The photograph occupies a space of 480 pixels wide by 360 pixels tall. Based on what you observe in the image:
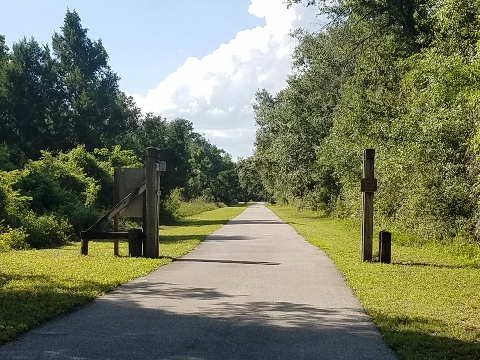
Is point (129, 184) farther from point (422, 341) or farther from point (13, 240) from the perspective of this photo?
point (422, 341)

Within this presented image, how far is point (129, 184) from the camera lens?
15.2m

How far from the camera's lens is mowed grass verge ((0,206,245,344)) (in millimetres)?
7383

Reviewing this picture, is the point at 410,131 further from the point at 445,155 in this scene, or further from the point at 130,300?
the point at 130,300

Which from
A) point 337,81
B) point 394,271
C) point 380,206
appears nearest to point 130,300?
point 394,271

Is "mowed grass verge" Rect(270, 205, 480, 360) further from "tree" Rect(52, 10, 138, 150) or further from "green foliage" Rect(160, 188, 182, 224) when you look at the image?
"tree" Rect(52, 10, 138, 150)

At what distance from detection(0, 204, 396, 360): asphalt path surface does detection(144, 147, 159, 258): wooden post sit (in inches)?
105

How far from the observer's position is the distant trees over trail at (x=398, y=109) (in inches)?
611

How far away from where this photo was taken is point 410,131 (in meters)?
17.4

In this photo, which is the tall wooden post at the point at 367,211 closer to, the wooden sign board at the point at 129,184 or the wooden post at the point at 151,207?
the wooden post at the point at 151,207

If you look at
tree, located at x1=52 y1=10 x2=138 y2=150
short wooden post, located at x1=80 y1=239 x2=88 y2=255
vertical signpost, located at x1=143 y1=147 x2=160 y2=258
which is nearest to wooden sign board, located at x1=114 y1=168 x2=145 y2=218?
vertical signpost, located at x1=143 y1=147 x2=160 y2=258

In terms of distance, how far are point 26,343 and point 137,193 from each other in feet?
28.9

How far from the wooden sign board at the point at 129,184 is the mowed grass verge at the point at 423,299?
5.28m

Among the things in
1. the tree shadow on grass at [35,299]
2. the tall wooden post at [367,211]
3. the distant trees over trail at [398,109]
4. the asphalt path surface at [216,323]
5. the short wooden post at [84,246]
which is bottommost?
the asphalt path surface at [216,323]

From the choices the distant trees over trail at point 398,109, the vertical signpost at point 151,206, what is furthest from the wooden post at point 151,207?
the distant trees over trail at point 398,109
